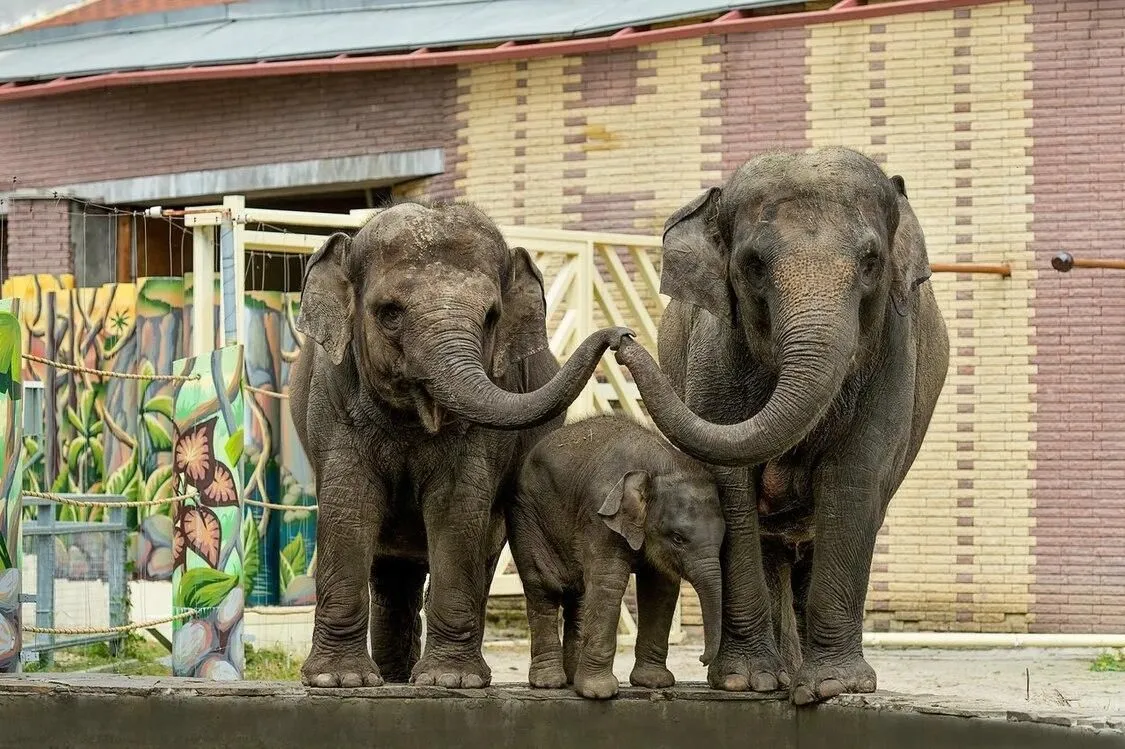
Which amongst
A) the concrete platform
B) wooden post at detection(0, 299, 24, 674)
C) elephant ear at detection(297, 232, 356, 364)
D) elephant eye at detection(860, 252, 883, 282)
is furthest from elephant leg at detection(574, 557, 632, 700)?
wooden post at detection(0, 299, 24, 674)

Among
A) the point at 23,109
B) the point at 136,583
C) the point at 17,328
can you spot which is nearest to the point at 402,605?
the point at 17,328

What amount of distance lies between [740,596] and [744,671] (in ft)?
1.02

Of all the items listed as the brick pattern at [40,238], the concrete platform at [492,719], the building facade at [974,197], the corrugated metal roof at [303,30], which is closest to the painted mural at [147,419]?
the brick pattern at [40,238]

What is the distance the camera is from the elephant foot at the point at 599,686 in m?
8.27

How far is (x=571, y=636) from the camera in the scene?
9.00 metres

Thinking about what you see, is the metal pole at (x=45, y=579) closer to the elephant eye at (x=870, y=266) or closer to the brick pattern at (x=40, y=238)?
the elephant eye at (x=870, y=266)

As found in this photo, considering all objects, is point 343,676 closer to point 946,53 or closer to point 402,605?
point 402,605

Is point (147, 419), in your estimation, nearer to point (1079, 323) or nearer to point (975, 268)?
point (975, 268)

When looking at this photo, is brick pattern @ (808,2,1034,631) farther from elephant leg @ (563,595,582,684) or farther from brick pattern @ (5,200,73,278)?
elephant leg @ (563,595,582,684)

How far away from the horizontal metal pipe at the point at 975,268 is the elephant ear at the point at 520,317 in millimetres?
10634

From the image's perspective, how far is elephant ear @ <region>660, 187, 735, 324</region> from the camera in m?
8.41

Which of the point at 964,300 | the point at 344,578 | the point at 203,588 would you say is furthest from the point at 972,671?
the point at 344,578

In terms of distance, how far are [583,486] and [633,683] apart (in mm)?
849

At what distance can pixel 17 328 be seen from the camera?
10.5m
